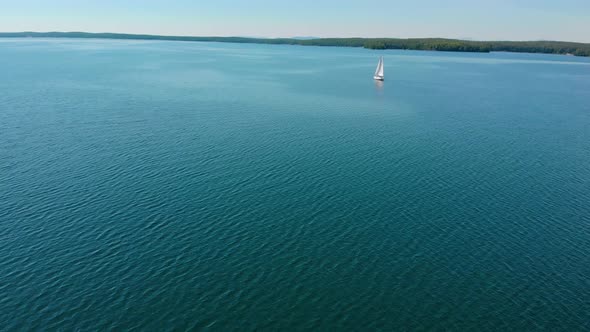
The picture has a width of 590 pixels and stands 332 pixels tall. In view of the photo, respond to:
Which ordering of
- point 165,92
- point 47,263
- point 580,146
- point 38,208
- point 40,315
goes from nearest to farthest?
point 40,315, point 47,263, point 38,208, point 580,146, point 165,92

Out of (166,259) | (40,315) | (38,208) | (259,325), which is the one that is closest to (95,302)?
(40,315)

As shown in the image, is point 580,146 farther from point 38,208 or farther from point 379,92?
point 38,208

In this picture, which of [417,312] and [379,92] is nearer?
[417,312]

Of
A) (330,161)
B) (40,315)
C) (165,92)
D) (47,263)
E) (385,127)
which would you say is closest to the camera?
(40,315)

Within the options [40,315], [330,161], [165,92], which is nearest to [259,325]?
[40,315]

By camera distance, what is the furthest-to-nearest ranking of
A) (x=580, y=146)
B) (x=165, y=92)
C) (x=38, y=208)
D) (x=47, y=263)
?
(x=165, y=92)
(x=580, y=146)
(x=38, y=208)
(x=47, y=263)

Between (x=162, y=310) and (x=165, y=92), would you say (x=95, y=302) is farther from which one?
(x=165, y=92)
